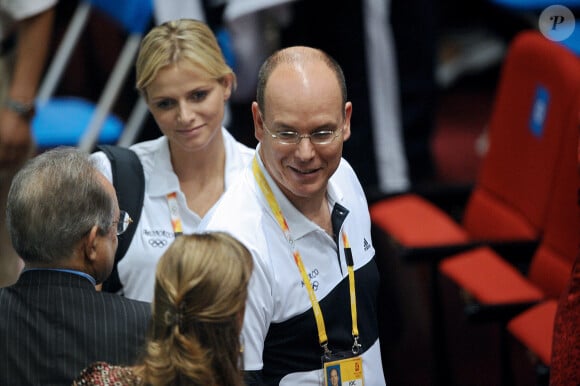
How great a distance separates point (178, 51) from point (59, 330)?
0.92 meters

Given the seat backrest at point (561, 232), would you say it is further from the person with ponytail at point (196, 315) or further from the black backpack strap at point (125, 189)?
the person with ponytail at point (196, 315)

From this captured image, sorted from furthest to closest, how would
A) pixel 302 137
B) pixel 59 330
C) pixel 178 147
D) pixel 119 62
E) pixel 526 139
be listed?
pixel 119 62, pixel 526 139, pixel 178 147, pixel 302 137, pixel 59 330

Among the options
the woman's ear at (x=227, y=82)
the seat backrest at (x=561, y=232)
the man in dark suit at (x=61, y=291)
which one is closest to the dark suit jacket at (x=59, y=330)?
the man in dark suit at (x=61, y=291)

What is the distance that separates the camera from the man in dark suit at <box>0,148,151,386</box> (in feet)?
6.48

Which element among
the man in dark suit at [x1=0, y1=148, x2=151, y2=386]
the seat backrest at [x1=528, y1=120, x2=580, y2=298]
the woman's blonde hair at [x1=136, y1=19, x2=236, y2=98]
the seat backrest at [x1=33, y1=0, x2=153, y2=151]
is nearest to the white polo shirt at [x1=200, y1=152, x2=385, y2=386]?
the man in dark suit at [x1=0, y1=148, x2=151, y2=386]

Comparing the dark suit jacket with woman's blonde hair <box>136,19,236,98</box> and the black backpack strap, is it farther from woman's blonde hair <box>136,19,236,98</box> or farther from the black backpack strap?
woman's blonde hair <box>136,19,236,98</box>

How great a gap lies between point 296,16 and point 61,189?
9.76 feet

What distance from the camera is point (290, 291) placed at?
6.96 ft

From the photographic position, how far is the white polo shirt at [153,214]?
2.51 meters

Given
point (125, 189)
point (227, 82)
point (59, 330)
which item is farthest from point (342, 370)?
point (227, 82)

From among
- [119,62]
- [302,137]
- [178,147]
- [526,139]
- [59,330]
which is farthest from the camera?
[119,62]

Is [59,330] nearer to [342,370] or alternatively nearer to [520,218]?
[342,370]

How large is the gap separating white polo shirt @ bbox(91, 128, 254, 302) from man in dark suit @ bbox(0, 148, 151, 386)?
1.35 feet

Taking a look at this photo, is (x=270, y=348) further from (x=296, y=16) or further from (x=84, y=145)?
(x=296, y=16)
